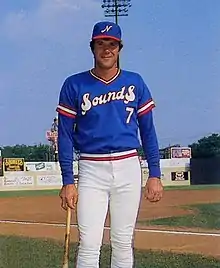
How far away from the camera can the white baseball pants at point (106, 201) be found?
3.10 m

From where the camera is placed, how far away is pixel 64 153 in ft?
10.3

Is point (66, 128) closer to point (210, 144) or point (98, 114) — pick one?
point (98, 114)

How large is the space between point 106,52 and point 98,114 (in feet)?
0.96

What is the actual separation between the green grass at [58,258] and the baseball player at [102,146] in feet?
6.40

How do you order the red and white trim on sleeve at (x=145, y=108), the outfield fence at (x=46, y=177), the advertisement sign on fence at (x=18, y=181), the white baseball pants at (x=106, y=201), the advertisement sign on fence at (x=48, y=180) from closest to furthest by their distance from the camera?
the white baseball pants at (x=106, y=201), the red and white trim on sleeve at (x=145, y=108), the outfield fence at (x=46, y=177), the advertisement sign on fence at (x=48, y=180), the advertisement sign on fence at (x=18, y=181)

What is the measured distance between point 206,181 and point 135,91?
1053 inches

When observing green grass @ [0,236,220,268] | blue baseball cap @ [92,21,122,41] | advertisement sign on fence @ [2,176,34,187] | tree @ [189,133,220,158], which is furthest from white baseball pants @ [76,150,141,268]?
advertisement sign on fence @ [2,176,34,187]

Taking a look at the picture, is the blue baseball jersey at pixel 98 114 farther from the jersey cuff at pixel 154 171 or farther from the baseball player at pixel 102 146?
the jersey cuff at pixel 154 171

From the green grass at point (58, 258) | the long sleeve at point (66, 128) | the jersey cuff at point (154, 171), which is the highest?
the long sleeve at point (66, 128)

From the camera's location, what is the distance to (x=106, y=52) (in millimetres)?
3125

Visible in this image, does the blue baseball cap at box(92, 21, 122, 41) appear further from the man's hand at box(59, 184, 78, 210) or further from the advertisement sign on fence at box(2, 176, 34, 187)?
the advertisement sign on fence at box(2, 176, 34, 187)

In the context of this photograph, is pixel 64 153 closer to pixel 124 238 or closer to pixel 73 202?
pixel 73 202

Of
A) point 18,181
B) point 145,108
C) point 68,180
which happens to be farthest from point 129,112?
point 18,181

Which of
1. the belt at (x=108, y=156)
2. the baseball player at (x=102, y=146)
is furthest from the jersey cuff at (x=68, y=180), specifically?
the belt at (x=108, y=156)
